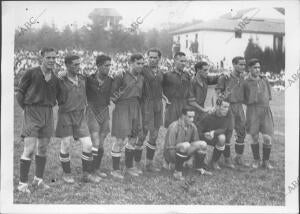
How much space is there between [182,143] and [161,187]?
42 centimetres

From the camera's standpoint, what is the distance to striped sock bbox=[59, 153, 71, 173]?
10.2 ft

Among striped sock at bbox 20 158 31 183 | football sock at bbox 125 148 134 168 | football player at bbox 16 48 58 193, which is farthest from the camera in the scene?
football sock at bbox 125 148 134 168

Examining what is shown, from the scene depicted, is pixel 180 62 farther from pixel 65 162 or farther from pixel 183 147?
pixel 65 162

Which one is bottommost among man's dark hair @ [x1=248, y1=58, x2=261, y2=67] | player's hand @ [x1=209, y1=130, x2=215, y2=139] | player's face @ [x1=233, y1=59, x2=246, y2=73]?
player's hand @ [x1=209, y1=130, x2=215, y2=139]

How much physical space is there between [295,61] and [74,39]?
195 cm

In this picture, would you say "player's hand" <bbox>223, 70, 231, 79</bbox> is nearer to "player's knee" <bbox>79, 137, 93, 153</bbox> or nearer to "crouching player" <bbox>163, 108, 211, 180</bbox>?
"crouching player" <bbox>163, 108, 211, 180</bbox>

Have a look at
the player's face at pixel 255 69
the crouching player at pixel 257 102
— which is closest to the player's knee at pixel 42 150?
the crouching player at pixel 257 102

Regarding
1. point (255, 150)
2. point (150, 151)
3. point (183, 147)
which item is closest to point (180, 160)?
point (183, 147)

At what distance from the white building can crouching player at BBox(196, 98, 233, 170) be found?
405 millimetres

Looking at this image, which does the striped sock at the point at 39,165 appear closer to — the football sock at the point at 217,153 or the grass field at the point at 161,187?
the grass field at the point at 161,187

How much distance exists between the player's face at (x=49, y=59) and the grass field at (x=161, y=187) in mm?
462

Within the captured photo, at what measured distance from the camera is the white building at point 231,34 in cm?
320

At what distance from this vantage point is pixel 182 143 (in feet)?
10.4

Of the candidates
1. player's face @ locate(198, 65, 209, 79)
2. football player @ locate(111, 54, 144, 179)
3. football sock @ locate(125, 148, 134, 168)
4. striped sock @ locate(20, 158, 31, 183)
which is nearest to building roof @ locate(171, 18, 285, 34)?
player's face @ locate(198, 65, 209, 79)
